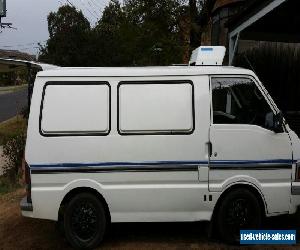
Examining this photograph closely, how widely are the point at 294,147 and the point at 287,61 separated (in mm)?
7056

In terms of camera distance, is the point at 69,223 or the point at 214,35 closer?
the point at 69,223

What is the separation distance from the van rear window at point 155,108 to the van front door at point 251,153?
0.37m

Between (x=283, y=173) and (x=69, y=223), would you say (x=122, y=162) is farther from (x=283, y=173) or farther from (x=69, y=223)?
(x=283, y=173)

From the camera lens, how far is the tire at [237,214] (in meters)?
6.40

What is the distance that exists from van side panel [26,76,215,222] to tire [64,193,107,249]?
161 millimetres

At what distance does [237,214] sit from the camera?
21.2 feet

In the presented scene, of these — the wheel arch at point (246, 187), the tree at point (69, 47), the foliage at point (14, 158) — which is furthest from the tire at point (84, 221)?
the tree at point (69, 47)

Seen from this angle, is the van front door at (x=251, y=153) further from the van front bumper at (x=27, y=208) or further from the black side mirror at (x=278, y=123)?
the van front bumper at (x=27, y=208)

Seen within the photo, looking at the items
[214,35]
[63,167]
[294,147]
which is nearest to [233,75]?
[294,147]

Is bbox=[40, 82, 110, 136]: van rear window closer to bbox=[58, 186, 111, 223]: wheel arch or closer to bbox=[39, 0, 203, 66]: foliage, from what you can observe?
bbox=[58, 186, 111, 223]: wheel arch

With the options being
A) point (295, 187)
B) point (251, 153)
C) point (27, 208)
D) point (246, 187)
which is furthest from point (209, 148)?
point (27, 208)

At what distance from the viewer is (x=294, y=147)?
6422 mm

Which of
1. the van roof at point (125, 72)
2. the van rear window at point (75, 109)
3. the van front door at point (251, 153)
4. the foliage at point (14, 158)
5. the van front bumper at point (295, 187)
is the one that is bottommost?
the foliage at point (14, 158)

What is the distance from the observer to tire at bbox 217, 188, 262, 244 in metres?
6.40
